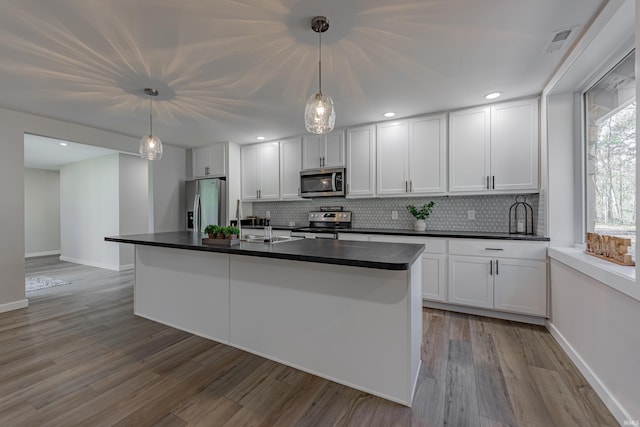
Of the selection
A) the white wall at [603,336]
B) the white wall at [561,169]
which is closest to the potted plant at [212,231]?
the white wall at [603,336]

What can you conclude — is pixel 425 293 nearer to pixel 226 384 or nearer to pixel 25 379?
pixel 226 384

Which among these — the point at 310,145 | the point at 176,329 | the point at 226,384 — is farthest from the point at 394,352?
the point at 310,145

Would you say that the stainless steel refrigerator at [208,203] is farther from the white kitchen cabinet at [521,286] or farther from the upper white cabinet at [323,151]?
the white kitchen cabinet at [521,286]

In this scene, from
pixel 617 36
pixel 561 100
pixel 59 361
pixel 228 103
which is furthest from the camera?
pixel 228 103

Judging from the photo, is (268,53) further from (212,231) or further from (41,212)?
(41,212)

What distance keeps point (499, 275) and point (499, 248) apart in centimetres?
28

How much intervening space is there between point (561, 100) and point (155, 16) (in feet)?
11.5

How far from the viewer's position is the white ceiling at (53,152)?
15.4 ft

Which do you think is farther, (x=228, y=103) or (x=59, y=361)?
(x=228, y=103)

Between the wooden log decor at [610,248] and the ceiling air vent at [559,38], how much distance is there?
1455 mm

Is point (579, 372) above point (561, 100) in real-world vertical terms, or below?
below

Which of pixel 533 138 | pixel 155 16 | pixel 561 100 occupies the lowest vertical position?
pixel 533 138

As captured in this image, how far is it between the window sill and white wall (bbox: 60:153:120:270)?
6.98m

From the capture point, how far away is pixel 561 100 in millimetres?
2670
